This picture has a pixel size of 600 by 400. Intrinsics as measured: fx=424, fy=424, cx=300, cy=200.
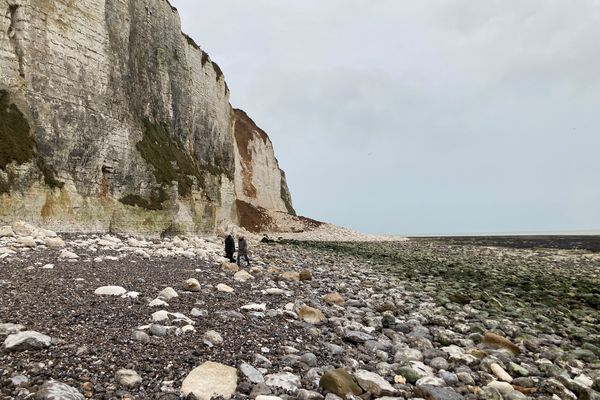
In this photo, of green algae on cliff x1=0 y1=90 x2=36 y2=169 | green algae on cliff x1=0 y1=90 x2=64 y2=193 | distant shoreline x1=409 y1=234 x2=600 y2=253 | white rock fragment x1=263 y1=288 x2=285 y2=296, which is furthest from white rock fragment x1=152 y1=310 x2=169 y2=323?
distant shoreline x1=409 y1=234 x2=600 y2=253

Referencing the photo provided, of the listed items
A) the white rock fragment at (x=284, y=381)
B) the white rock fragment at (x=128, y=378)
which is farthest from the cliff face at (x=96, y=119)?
the white rock fragment at (x=284, y=381)

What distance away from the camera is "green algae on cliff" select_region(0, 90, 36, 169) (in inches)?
642

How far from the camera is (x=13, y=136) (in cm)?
1678

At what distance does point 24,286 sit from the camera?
6781mm

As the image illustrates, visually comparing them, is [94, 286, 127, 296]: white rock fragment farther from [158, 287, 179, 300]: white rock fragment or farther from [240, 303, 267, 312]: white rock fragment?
[240, 303, 267, 312]: white rock fragment

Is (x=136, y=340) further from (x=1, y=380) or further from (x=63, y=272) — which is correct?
(x=63, y=272)

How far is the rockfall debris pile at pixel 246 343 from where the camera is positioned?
4102mm

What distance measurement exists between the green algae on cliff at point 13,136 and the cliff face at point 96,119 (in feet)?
0.13

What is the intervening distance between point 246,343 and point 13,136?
1616cm

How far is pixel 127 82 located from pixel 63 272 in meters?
19.4

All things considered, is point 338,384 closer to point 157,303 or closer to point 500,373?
point 500,373

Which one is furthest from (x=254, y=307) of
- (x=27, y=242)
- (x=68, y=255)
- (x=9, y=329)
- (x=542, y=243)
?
(x=542, y=243)

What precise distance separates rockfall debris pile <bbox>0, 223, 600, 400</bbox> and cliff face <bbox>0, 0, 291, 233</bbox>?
8.70 m

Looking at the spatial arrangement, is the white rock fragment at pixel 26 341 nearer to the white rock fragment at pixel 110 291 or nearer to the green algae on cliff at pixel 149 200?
the white rock fragment at pixel 110 291
